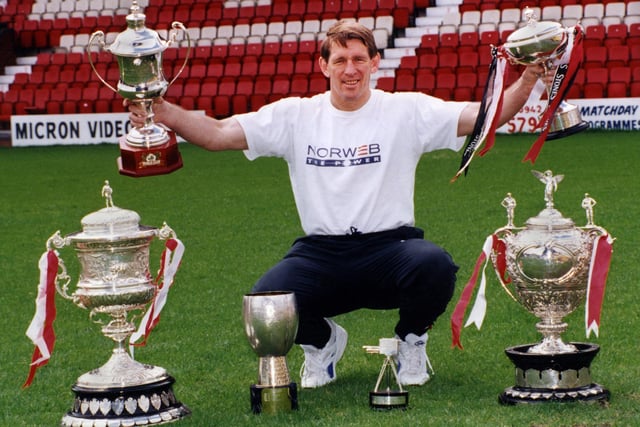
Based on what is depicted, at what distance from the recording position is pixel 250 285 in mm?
6996

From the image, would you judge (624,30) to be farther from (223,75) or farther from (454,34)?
(223,75)

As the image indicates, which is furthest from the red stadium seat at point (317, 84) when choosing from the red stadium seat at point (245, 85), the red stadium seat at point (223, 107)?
the red stadium seat at point (223, 107)

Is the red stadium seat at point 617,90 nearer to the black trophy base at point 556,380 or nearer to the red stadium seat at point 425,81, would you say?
the red stadium seat at point 425,81

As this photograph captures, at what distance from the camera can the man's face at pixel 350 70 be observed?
172 inches

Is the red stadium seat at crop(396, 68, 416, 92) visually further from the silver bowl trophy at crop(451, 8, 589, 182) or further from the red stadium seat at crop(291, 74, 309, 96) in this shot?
Result: the silver bowl trophy at crop(451, 8, 589, 182)

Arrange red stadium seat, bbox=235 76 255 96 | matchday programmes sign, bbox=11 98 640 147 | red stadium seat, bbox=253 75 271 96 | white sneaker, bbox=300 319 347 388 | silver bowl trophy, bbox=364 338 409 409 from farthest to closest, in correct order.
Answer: red stadium seat, bbox=235 76 255 96, red stadium seat, bbox=253 75 271 96, matchday programmes sign, bbox=11 98 640 147, white sneaker, bbox=300 319 347 388, silver bowl trophy, bbox=364 338 409 409

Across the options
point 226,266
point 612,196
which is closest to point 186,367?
point 226,266

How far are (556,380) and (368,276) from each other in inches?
31.9

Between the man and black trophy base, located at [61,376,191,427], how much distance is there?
0.60 m

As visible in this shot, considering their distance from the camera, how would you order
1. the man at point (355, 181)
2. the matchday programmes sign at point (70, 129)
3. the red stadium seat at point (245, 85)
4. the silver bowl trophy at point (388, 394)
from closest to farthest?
the silver bowl trophy at point (388, 394) → the man at point (355, 181) → the matchday programmes sign at point (70, 129) → the red stadium seat at point (245, 85)

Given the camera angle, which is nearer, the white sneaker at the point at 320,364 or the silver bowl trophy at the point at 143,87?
the silver bowl trophy at the point at 143,87

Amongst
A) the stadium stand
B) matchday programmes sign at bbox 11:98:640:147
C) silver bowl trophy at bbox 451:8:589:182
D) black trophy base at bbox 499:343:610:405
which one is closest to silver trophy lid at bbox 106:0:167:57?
silver bowl trophy at bbox 451:8:589:182

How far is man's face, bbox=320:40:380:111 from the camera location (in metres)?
4.36

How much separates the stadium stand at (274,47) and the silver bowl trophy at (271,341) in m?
15.1
